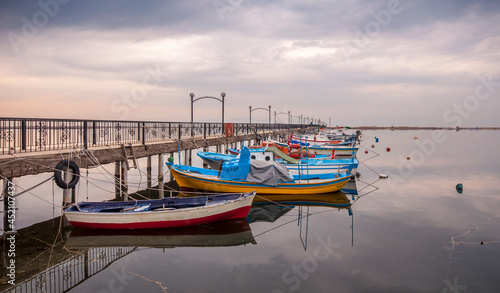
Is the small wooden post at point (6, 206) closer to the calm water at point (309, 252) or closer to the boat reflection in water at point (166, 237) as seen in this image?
the calm water at point (309, 252)

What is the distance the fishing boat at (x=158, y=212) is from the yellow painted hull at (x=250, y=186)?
14.2ft

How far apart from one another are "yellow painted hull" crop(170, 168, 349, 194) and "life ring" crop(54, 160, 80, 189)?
7.17 meters

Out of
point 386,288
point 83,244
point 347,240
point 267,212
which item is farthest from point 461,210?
point 83,244

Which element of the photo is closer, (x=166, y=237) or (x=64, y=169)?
(x=166, y=237)

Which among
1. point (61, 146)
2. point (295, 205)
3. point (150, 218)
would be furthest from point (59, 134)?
point (295, 205)

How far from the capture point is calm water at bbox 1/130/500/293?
33.0 feet

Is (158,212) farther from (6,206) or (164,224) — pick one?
(6,206)

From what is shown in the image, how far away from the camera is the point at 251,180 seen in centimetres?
2045

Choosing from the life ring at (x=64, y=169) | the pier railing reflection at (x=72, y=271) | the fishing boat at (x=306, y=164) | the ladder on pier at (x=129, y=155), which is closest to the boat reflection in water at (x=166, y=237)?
the pier railing reflection at (x=72, y=271)

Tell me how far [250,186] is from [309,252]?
8.49 m

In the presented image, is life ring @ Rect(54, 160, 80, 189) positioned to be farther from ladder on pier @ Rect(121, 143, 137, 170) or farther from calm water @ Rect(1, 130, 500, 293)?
ladder on pier @ Rect(121, 143, 137, 170)

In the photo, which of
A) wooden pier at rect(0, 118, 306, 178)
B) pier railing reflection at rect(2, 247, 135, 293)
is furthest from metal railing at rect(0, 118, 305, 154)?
pier railing reflection at rect(2, 247, 135, 293)

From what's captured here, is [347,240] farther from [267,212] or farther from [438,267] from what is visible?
[267,212]

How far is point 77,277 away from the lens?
33.9ft
